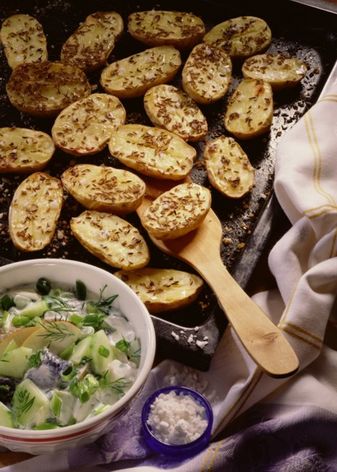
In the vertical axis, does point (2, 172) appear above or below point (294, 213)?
below

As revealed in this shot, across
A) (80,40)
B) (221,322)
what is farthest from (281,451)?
(80,40)

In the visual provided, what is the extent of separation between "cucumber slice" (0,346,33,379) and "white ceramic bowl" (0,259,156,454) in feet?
0.63

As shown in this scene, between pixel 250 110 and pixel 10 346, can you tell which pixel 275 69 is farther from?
pixel 10 346

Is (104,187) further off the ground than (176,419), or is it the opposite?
(104,187)

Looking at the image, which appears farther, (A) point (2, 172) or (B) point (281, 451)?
(A) point (2, 172)

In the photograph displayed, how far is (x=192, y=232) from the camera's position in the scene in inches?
124

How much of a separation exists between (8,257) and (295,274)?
1080 millimetres

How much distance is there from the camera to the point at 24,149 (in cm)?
341

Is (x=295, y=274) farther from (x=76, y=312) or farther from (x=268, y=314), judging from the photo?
(x=76, y=312)

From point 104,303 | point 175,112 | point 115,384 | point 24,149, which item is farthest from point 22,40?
point 115,384

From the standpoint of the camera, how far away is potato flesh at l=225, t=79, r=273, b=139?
3512 millimetres

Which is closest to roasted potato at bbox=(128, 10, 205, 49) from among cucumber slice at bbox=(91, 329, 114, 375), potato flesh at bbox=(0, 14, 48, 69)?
potato flesh at bbox=(0, 14, 48, 69)

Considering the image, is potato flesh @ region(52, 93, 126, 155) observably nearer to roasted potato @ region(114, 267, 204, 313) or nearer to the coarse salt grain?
roasted potato @ region(114, 267, 204, 313)

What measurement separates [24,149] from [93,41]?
75cm
